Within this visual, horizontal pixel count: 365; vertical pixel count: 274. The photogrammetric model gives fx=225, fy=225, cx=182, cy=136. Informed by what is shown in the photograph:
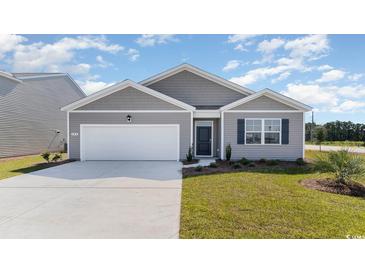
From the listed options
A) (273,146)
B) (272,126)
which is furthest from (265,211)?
(272,126)

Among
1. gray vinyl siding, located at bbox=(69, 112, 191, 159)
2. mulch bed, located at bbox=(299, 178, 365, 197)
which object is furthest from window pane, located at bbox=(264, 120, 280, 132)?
mulch bed, located at bbox=(299, 178, 365, 197)

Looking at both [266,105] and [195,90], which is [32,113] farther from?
[266,105]

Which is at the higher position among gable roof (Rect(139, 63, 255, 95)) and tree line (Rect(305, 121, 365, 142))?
gable roof (Rect(139, 63, 255, 95))

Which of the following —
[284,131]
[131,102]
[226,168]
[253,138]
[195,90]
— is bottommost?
[226,168]

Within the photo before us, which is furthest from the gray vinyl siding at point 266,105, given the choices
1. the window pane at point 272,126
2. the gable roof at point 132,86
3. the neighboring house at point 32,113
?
the neighboring house at point 32,113

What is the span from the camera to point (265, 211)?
190 inches

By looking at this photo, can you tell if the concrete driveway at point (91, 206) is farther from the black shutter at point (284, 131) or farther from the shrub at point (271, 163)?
the black shutter at point (284, 131)

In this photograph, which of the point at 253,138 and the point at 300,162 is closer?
the point at 300,162

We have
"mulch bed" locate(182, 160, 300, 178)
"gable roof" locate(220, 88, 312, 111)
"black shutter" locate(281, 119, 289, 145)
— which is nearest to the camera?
"mulch bed" locate(182, 160, 300, 178)

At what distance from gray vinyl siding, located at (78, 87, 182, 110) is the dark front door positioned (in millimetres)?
2165

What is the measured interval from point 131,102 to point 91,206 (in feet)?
27.2

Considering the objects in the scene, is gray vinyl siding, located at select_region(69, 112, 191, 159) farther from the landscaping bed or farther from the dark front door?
the landscaping bed

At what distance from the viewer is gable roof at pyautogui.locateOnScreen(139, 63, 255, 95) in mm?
14531
